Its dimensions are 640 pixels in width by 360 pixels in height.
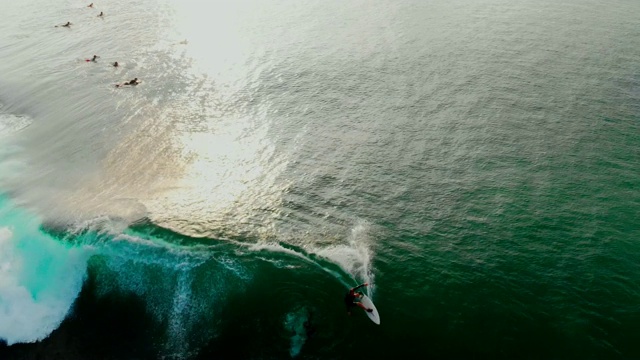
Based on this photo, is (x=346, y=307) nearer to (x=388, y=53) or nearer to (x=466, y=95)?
(x=466, y=95)

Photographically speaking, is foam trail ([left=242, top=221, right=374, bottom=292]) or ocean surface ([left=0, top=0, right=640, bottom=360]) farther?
foam trail ([left=242, top=221, right=374, bottom=292])

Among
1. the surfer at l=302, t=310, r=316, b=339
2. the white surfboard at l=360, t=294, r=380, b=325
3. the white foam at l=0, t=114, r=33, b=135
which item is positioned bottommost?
the surfer at l=302, t=310, r=316, b=339

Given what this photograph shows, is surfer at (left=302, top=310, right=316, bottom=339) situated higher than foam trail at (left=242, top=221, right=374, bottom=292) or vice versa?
foam trail at (left=242, top=221, right=374, bottom=292)

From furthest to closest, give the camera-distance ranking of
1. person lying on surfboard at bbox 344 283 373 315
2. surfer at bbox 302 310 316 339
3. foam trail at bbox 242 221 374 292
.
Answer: foam trail at bbox 242 221 374 292
person lying on surfboard at bbox 344 283 373 315
surfer at bbox 302 310 316 339

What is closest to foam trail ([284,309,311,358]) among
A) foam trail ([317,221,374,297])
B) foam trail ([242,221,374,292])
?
foam trail ([242,221,374,292])

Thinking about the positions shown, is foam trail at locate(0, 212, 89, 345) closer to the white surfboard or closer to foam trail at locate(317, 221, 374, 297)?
foam trail at locate(317, 221, 374, 297)

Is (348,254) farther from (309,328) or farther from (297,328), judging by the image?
(297,328)
